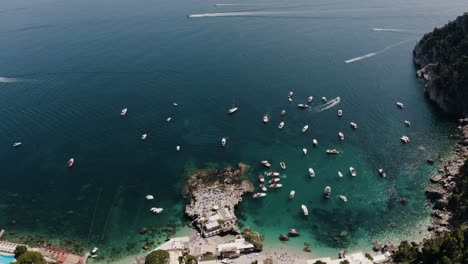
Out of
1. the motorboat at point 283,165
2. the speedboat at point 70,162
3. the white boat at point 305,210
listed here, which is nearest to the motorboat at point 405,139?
the motorboat at point 283,165

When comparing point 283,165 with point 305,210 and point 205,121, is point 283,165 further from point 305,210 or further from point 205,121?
point 205,121

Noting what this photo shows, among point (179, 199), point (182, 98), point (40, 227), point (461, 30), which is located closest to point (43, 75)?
point (182, 98)

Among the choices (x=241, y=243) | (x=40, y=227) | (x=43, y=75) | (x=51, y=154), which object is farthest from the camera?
(x=43, y=75)

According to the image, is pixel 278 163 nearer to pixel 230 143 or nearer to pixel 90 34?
pixel 230 143

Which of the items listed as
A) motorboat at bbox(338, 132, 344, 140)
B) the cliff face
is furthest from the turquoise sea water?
the cliff face

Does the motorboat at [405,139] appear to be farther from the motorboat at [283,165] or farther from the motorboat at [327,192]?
the motorboat at [283,165]

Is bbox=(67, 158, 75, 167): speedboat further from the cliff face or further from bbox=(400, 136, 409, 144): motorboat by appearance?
the cliff face
